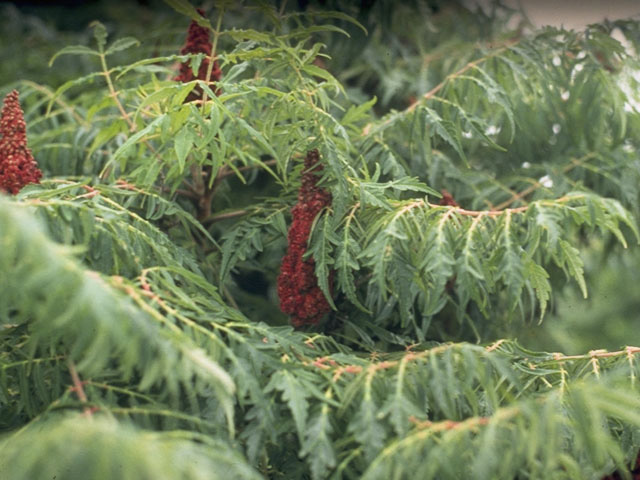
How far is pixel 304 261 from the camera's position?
2070 millimetres

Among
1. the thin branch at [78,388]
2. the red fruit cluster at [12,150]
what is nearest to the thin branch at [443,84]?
the red fruit cluster at [12,150]

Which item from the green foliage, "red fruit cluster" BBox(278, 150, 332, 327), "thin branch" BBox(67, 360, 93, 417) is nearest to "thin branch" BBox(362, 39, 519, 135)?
the green foliage

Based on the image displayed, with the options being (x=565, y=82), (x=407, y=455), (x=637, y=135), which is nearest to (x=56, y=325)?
(x=407, y=455)

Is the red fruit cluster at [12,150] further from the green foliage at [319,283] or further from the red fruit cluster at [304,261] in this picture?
the red fruit cluster at [304,261]

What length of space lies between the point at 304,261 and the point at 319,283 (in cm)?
12

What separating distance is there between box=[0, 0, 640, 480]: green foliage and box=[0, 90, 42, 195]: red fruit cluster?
126 mm

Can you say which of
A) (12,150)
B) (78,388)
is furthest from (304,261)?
(12,150)

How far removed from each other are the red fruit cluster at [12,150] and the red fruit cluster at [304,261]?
0.75 metres

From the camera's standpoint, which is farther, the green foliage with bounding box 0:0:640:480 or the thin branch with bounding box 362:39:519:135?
the thin branch with bounding box 362:39:519:135

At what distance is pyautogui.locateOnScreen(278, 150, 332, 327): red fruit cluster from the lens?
2.08 meters

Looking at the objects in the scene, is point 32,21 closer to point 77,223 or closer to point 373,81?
point 373,81

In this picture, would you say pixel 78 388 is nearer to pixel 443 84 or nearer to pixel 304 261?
pixel 304 261

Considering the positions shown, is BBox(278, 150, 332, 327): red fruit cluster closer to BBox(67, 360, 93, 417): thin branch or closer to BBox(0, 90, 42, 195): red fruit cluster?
BBox(67, 360, 93, 417): thin branch

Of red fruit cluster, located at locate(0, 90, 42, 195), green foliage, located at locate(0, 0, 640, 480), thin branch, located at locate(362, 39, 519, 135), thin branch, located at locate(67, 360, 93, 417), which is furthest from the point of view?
thin branch, located at locate(362, 39, 519, 135)
